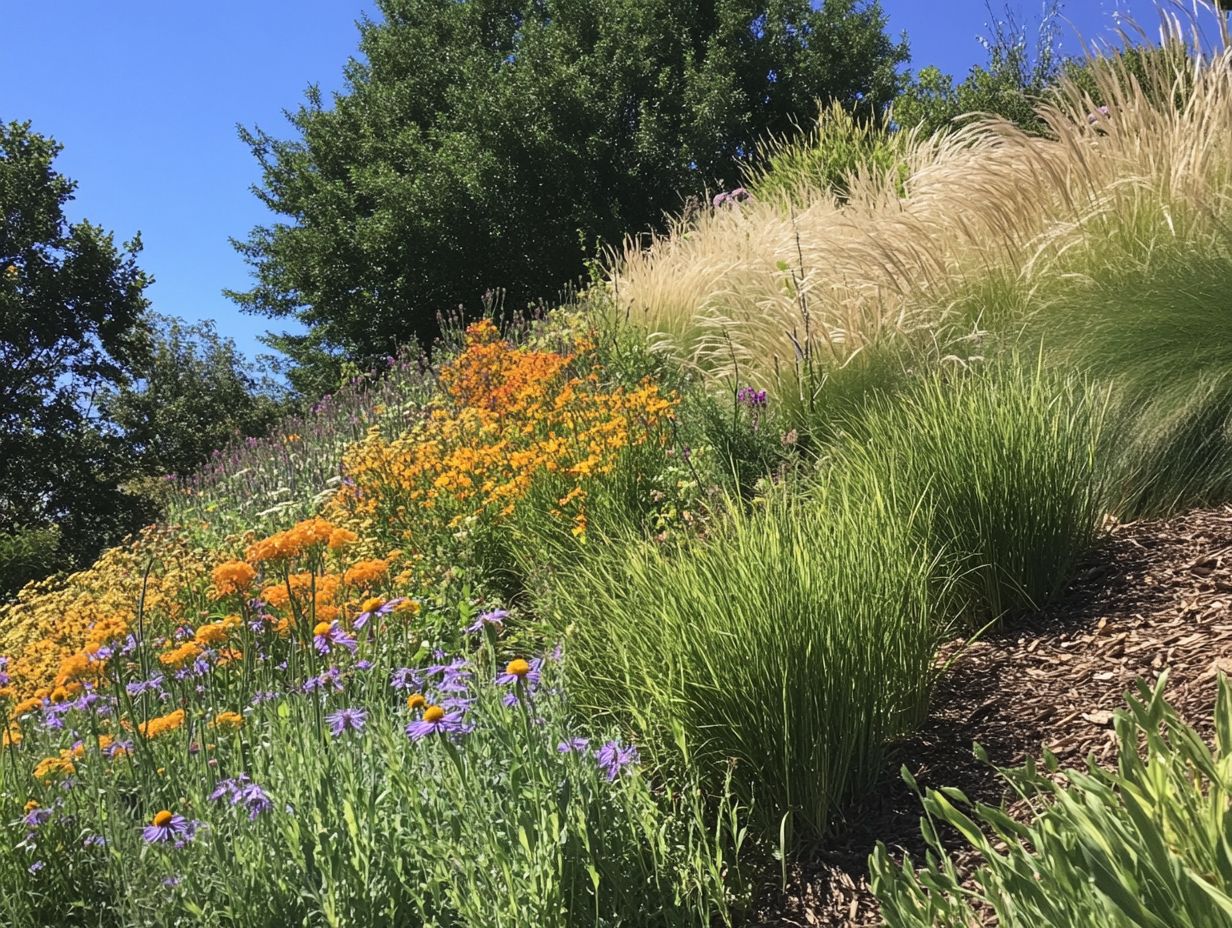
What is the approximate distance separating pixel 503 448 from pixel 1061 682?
2.89m

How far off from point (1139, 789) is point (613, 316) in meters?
6.38

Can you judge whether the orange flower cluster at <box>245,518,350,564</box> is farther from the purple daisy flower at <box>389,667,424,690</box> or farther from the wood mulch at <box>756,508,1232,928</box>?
the wood mulch at <box>756,508,1232,928</box>

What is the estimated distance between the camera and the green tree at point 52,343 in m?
16.9

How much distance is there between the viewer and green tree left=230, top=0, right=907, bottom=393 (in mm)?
17109

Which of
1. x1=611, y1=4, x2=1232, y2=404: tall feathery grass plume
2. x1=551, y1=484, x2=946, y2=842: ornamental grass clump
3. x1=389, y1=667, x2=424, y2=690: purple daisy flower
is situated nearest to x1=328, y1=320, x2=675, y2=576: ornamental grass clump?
x1=611, y1=4, x2=1232, y2=404: tall feathery grass plume

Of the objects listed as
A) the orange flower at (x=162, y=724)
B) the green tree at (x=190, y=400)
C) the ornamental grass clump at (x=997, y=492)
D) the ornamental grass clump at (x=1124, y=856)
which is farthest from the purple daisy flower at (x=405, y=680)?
the green tree at (x=190, y=400)

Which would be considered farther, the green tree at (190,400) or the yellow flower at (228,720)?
the green tree at (190,400)

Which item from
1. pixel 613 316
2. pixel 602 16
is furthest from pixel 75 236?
pixel 613 316

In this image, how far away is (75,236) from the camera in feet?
58.2

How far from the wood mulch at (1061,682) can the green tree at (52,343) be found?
1782 cm

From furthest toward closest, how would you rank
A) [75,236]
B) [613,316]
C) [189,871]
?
1. [75,236]
2. [613,316]
3. [189,871]

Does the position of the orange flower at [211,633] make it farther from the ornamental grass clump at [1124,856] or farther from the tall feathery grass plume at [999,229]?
the tall feathery grass plume at [999,229]

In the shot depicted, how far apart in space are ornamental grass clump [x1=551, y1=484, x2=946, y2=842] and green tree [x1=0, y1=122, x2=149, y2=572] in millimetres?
17416

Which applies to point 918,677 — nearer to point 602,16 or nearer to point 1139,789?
point 1139,789
